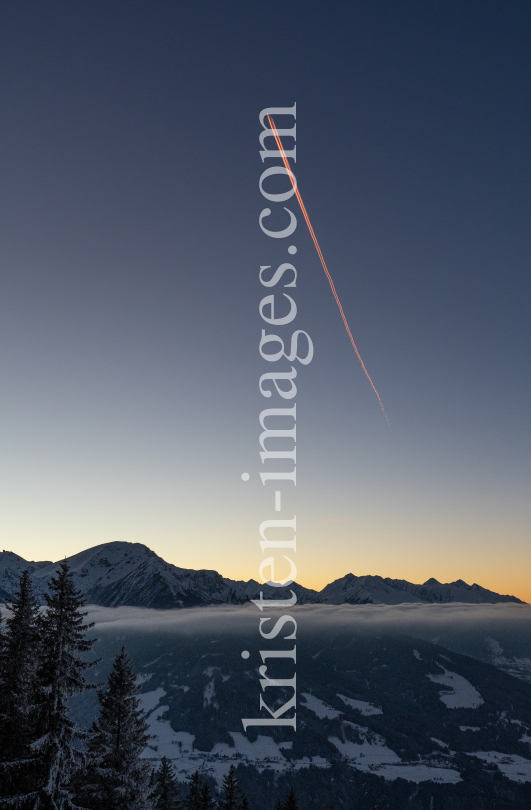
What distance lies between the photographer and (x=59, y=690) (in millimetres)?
22891

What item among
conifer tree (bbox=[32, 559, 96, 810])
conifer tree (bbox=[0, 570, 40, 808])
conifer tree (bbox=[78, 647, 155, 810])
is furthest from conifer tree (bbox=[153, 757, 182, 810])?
conifer tree (bbox=[32, 559, 96, 810])

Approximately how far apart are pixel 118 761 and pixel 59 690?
279 inches

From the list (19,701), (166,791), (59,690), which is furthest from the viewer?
(166,791)

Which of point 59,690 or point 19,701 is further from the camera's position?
point 19,701

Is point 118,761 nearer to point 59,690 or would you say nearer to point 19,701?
point 19,701

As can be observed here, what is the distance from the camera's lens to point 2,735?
24875 mm

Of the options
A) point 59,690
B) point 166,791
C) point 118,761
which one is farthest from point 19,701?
point 166,791

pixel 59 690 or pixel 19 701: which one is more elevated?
pixel 59 690

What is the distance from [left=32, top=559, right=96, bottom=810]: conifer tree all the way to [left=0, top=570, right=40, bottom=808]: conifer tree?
0.48 m

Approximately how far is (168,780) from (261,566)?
30471 millimetres

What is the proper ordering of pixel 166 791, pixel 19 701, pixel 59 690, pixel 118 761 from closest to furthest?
1. pixel 59 690
2. pixel 19 701
3. pixel 118 761
4. pixel 166 791

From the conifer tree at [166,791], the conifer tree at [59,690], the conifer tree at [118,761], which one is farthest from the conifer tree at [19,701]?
the conifer tree at [166,791]

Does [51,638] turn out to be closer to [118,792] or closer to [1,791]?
[1,791]

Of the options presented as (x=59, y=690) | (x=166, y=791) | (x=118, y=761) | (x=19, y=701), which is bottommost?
(x=166, y=791)
